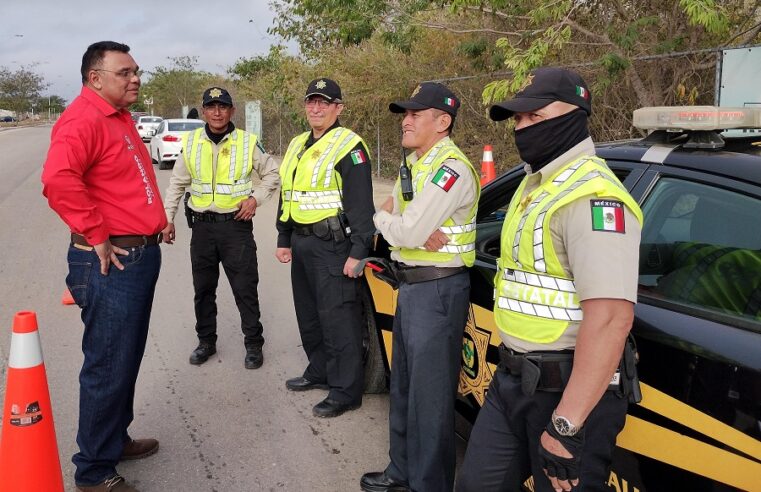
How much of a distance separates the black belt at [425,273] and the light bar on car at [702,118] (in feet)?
3.01

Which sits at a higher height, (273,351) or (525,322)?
(525,322)

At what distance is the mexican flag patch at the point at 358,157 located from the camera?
12.0 feet

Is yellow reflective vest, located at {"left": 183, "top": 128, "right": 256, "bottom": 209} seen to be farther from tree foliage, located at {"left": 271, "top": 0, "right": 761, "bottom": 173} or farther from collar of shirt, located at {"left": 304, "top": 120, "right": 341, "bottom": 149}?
tree foliage, located at {"left": 271, "top": 0, "right": 761, "bottom": 173}

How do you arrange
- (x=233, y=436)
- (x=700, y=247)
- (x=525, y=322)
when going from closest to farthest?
1. (x=525, y=322)
2. (x=700, y=247)
3. (x=233, y=436)

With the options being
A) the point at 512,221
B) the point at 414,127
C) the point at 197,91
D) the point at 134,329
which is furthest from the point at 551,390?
the point at 197,91

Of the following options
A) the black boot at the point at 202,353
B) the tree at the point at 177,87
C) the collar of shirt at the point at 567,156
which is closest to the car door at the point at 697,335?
the collar of shirt at the point at 567,156

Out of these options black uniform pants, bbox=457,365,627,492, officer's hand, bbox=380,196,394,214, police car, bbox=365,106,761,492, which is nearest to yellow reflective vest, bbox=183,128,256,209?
officer's hand, bbox=380,196,394,214

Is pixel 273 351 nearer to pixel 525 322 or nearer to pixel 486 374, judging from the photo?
pixel 486 374

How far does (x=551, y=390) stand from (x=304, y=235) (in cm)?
219

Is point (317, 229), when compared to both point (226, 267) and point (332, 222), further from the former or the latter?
point (226, 267)

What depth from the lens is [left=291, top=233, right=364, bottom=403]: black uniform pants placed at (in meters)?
3.73

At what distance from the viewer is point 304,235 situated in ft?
12.5

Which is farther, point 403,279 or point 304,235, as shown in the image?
point 304,235

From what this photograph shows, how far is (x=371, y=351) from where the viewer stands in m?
3.94
